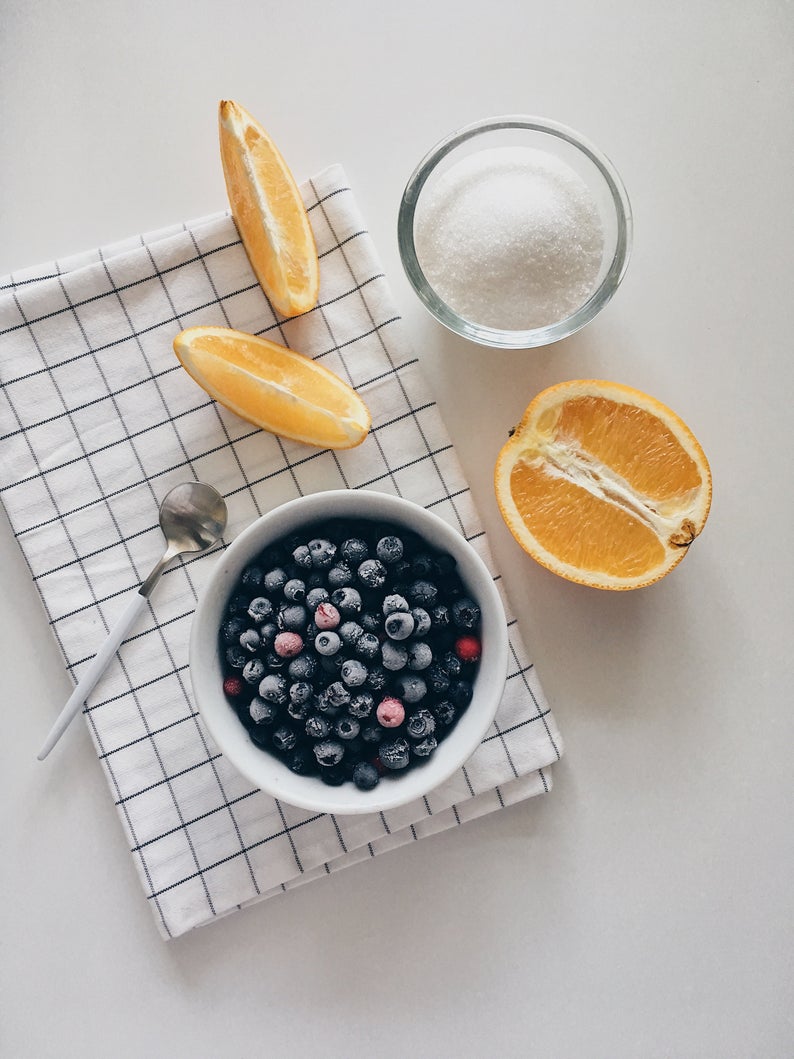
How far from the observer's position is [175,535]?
112 centimetres

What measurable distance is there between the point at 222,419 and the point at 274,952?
2.71 ft

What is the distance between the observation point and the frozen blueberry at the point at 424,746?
971 millimetres

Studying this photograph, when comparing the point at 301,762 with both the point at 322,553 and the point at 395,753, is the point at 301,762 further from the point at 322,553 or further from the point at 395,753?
the point at 322,553

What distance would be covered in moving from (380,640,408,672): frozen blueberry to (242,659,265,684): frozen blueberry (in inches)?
6.0

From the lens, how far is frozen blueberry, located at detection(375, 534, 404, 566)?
983 mm

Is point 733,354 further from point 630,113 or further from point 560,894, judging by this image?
point 560,894

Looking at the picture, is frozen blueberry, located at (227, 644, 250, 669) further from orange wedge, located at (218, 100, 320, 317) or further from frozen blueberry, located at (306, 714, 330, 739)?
orange wedge, located at (218, 100, 320, 317)

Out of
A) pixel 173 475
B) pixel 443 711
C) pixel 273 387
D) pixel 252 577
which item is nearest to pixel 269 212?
pixel 273 387

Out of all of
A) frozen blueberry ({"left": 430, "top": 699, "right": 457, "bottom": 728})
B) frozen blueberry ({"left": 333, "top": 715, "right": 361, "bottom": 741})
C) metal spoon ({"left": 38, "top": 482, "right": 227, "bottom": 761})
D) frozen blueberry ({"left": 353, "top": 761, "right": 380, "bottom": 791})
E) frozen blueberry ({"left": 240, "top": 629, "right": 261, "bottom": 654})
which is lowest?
frozen blueberry ({"left": 353, "top": 761, "right": 380, "bottom": 791})

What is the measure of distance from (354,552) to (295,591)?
0.09m

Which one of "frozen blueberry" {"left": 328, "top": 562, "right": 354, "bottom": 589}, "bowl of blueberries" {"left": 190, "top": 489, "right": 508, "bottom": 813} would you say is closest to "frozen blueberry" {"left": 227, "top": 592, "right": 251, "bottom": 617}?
"bowl of blueberries" {"left": 190, "top": 489, "right": 508, "bottom": 813}

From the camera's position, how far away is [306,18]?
1.21 metres

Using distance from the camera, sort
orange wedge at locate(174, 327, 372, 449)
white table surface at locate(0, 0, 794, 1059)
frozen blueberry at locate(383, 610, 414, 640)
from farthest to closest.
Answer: white table surface at locate(0, 0, 794, 1059)
orange wedge at locate(174, 327, 372, 449)
frozen blueberry at locate(383, 610, 414, 640)

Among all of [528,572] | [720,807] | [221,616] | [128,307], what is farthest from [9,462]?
[720,807]
